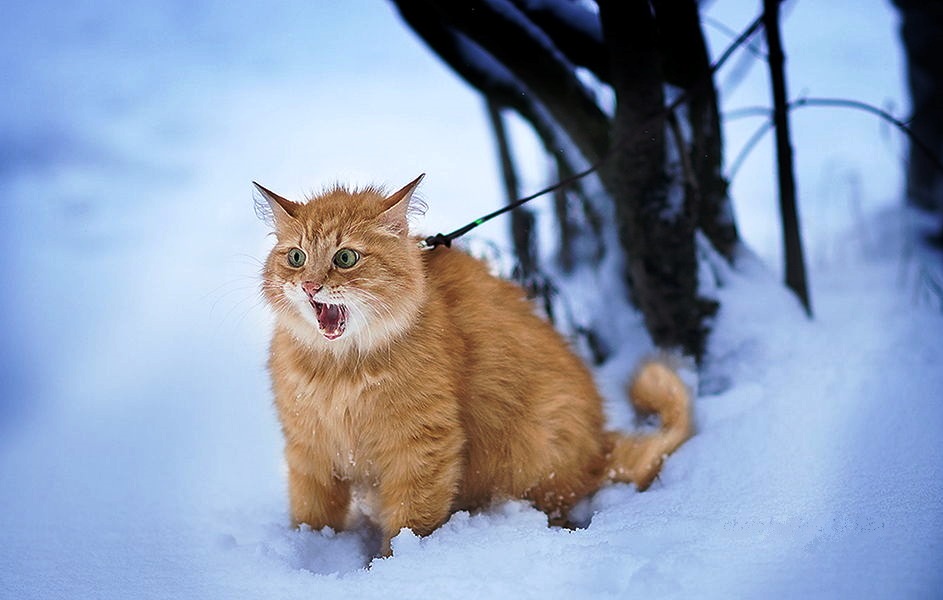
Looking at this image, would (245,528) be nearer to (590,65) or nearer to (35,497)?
(35,497)

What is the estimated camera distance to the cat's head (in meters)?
1.76

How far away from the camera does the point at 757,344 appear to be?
280 centimetres

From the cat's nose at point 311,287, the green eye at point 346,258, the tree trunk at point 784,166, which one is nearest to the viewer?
the cat's nose at point 311,287

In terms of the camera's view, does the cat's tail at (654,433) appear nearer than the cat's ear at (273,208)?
No

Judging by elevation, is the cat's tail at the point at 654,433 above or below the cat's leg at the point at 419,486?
below

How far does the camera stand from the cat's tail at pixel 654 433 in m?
2.20

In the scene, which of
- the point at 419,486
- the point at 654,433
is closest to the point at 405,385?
the point at 419,486

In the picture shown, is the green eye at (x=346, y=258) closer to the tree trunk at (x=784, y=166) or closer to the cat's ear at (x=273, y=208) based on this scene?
the cat's ear at (x=273, y=208)

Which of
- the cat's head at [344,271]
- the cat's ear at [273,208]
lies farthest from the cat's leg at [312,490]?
the cat's ear at [273,208]

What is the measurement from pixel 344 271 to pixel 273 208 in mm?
351

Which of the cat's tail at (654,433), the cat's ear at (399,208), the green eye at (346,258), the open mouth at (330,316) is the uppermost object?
the cat's ear at (399,208)

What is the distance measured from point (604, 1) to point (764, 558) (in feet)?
6.77

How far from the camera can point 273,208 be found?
195 centimetres

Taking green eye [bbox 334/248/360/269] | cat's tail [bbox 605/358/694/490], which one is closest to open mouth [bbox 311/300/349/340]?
green eye [bbox 334/248/360/269]
